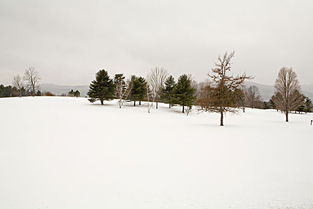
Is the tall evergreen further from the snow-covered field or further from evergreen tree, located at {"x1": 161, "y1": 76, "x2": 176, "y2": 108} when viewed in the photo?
the snow-covered field

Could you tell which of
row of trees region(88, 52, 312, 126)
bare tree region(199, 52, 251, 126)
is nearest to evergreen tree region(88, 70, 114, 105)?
row of trees region(88, 52, 312, 126)

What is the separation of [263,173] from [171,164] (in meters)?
3.76

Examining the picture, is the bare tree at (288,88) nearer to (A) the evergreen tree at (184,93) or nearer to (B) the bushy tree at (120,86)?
(A) the evergreen tree at (184,93)

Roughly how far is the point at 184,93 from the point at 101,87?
18357 mm

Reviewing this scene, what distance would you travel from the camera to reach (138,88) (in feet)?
125

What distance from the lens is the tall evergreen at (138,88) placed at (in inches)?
1523

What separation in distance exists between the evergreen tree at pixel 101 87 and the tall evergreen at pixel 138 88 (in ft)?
15.8

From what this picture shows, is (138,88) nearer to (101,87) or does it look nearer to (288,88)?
(101,87)

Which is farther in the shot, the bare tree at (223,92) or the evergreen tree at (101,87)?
the evergreen tree at (101,87)

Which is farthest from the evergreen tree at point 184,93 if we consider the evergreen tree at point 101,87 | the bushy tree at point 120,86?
the evergreen tree at point 101,87

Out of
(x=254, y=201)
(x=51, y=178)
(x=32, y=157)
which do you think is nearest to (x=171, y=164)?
(x=254, y=201)

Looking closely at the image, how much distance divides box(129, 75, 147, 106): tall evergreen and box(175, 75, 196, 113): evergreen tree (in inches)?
320

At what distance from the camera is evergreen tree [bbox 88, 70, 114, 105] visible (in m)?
37.2

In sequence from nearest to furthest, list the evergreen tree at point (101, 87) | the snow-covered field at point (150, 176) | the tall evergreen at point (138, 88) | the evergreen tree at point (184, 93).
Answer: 1. the snow-covered field at point (150, 176)
2. the evergreen tree at point (184, 93)
3. the evergreen tree at point (101, 87)
4. the tall evergreen at point (138, 88)
